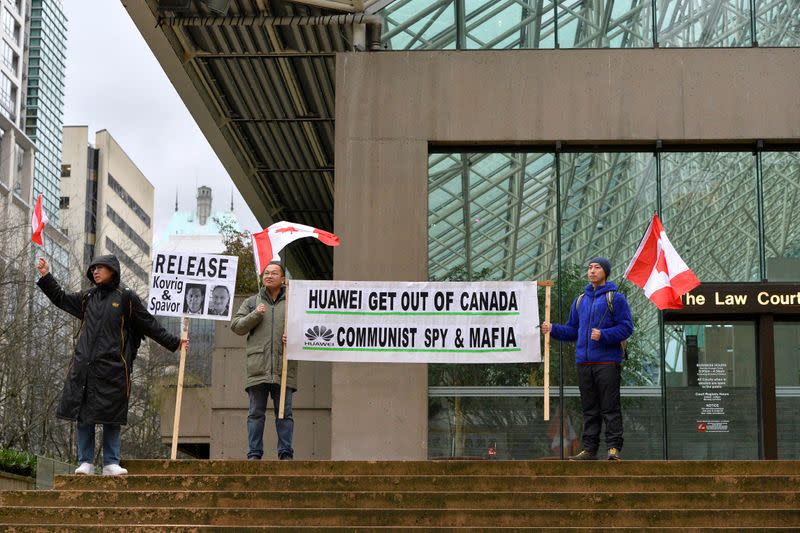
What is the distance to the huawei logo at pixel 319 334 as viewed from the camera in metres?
13.6

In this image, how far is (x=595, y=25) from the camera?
16.5 metres

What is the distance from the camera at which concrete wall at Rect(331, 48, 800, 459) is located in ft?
52.5

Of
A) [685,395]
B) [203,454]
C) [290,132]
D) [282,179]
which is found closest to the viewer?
[685,395]

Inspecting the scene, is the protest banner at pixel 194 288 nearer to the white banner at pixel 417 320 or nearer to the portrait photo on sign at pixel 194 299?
the portrait photo on sign at pixel 194 299

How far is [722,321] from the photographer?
1597 cm

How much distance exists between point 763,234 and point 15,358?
2349 centimetres

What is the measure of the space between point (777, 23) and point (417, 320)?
650cm

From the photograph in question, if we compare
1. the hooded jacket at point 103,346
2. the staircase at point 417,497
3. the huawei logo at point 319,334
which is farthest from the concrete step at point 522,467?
the huawei logo at point 319,334

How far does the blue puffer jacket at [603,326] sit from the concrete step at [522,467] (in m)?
1.72

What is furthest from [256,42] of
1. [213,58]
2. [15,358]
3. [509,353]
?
[15,358]

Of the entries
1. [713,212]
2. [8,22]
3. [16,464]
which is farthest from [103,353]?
[8,22]

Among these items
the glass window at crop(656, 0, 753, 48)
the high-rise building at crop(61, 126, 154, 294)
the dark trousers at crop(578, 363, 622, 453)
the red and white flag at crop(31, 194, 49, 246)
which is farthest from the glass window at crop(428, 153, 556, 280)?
the high-rise building at crop(61, 126, 154, 294)

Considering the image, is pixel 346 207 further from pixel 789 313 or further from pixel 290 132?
pixel 290 132

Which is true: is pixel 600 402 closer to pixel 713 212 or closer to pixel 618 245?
pixel 618 245
